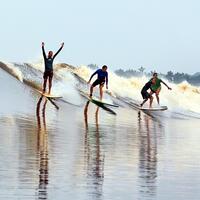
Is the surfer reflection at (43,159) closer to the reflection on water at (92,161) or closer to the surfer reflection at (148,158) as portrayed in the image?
the reflection on water at (92,161)

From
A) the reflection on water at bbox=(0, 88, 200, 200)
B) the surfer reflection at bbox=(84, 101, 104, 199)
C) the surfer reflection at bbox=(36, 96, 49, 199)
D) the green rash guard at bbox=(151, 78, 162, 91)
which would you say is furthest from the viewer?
the green rash guard at bbox=(151, 78, 162, 91)

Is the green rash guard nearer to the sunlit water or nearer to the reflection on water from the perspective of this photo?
the sunlit water

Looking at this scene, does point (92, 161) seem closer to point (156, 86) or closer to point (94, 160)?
A: point (94, 160)

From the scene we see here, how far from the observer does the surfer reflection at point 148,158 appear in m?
8.55

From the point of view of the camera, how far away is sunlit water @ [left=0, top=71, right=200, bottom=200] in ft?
26.4

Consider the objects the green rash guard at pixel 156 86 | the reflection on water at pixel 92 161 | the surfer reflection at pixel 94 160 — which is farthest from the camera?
the green rash guard at pixel 156 86

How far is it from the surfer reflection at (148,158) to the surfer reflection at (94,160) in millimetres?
533

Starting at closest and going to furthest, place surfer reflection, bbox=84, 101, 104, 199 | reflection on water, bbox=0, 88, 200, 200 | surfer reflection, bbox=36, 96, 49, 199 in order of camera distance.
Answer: surfer reflection, bbox=36, 96, 49, 199
reflection on water, bbox=0, 88, 200, 200
surfer reflection, bbox=84, 101, 104, 199

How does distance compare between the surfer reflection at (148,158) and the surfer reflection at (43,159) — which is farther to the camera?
the surfer reflection at (148,158)

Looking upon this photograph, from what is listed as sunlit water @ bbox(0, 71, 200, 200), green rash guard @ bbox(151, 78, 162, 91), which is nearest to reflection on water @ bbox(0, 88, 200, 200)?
sunlit water @ bbox(0, 71, 200, 200)

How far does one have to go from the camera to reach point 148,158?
11.6 meters

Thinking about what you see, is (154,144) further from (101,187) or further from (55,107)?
(55,107)

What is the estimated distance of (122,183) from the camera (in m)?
8.67

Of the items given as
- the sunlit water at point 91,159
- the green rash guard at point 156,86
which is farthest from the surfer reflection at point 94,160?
the green rash guard at point 156,86
